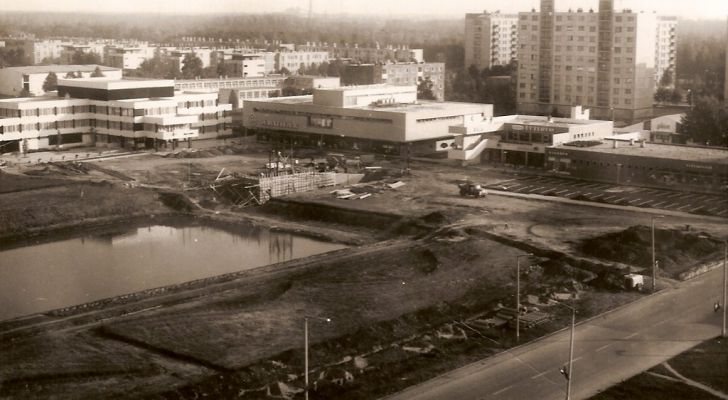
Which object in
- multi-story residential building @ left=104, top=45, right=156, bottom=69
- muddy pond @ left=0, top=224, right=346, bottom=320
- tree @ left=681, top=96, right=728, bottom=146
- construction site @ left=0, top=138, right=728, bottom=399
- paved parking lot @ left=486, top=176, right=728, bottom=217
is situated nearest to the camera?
construction site @ left=0, top=138, right=728, bottom=399

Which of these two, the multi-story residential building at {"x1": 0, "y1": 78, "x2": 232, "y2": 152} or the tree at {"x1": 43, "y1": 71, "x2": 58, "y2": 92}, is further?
the tree at {"x1": 43, "y1": 71, "x2": 58, "y2": 92}

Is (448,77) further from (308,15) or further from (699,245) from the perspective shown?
(699,245)

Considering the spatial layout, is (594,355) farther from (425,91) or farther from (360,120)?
(425,91)

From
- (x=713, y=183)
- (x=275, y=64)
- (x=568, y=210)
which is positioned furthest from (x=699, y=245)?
(x=275, y=64)

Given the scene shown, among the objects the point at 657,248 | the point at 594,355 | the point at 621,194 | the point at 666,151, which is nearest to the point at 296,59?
the point at 666,151

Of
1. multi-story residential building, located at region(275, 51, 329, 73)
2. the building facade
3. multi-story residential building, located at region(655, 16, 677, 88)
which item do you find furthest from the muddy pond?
multi-story residential building, located at region(275, 51, 329, 73)

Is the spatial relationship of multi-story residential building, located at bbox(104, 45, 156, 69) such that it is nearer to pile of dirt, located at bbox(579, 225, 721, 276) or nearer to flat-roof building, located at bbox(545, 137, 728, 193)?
flat-roof building, located at bbox(545, 137, 728, 193)

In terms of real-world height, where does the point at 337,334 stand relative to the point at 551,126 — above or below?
below
